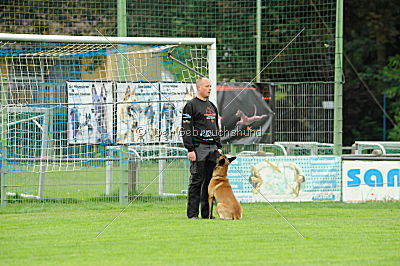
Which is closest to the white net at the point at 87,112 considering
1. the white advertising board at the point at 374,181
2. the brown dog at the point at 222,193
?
the brown dog at the point at 222,193

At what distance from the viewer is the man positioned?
→ 10.1 meters

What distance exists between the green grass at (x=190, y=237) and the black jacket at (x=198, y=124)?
3.90ft

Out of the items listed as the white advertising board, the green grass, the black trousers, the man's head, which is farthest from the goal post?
the white advertising board

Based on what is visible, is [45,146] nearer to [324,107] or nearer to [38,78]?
[38,78]

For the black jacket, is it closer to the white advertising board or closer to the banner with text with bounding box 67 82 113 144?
the banner with text with bounding box 67 82 113 144

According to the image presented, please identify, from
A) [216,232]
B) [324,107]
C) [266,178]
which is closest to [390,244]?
[216,232]

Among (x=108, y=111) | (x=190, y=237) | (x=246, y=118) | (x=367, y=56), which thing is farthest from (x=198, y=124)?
(x=367, y=56)

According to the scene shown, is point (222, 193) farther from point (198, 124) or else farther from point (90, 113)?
point (90, 113)

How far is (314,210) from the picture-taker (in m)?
11.9

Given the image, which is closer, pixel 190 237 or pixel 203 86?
pixel 190 237

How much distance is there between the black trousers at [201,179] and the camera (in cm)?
1010

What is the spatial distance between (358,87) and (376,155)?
19799 mm

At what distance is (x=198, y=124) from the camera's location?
10.1 metres

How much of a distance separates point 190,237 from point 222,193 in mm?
1562
